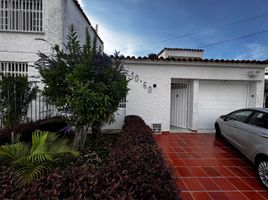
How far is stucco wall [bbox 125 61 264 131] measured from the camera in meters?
7.44

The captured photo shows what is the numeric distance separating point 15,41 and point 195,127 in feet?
27.9

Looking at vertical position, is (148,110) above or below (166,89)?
below

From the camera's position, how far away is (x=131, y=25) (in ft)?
36.3

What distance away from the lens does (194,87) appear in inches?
298

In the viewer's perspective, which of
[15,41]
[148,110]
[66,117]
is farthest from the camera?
[148,110]

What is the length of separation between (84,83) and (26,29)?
17.4ft

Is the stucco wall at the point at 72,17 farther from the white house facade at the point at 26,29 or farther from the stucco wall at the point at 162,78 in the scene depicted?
the stucco wall at the point at 162,78

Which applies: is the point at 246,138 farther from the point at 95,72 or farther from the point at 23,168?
the point at 23,168

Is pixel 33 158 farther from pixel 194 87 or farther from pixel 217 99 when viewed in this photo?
pixel 217 99

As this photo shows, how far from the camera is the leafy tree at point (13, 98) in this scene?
544 cm

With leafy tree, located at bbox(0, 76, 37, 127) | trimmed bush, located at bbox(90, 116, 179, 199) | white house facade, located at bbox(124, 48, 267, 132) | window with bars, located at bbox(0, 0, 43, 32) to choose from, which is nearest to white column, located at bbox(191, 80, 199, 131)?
white house facade, located at bbox(124, 48, 267, 132)

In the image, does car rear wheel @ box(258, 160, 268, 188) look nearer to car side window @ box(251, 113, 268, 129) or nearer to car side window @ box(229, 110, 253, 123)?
car side window @ box(251, 113, 268, 129)

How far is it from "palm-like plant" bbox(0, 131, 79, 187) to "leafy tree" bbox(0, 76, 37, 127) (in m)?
3.17

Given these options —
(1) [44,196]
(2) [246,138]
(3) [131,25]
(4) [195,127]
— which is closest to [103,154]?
(1) [44,196]
